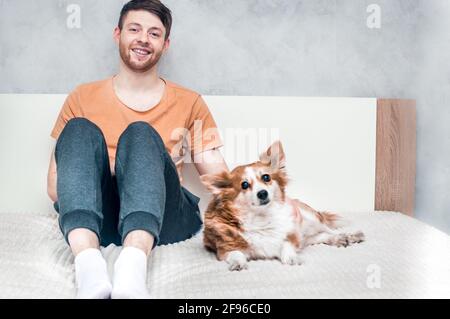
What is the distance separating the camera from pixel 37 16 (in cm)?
196

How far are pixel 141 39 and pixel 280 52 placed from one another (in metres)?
0.59

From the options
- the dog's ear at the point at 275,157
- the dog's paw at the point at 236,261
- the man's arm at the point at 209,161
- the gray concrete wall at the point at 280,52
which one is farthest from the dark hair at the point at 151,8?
the dog's paw at the point at 236,261

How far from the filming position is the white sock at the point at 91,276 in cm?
101

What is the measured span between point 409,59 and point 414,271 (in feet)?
3.54

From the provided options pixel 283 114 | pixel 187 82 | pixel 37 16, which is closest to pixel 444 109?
pixel 283 114

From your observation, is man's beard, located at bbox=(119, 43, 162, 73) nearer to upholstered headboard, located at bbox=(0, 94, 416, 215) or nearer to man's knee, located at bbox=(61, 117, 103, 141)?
upholstered headboard, located at bbox=(0, 94, 416, 215)

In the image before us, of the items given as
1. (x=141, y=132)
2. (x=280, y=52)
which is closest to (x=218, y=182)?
(x=141, y=132)

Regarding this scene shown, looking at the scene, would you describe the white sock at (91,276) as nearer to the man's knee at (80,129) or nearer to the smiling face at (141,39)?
the man's knee at (80,129)

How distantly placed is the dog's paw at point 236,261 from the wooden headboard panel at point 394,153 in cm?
88

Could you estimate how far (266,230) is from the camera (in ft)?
4.40

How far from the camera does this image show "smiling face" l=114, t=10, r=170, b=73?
1.67m

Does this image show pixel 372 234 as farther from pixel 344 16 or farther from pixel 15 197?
pixel 15 197

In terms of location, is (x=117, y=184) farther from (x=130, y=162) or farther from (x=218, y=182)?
(x=218, y=182)

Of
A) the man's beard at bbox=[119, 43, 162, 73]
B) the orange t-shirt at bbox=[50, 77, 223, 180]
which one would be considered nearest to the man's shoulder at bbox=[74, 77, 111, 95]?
the orange t-shirt at bbox=[50, 77, 223, 180]
